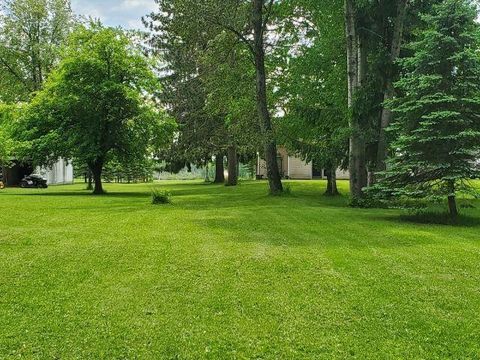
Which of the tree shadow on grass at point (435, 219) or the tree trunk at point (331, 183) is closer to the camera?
the tree shadow on grass at point (435, 219)

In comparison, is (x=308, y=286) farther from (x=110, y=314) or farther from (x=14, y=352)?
(x=14, y=352)

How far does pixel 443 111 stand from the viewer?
10820mm

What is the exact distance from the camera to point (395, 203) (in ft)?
43.1

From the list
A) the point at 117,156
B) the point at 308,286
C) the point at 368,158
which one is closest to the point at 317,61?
the point at 368,158

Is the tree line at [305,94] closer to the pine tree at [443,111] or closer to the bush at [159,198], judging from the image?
the pine tree at [443,111]

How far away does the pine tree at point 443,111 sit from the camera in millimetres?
10938

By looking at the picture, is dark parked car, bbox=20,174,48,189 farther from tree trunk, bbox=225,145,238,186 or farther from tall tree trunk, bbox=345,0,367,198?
tall tree trunk, bbox=345,0,367,198

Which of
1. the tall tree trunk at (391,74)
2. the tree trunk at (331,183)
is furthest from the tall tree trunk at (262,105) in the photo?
the tall tree trunk at (391,74)

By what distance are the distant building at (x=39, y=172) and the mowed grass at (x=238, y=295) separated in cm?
2460

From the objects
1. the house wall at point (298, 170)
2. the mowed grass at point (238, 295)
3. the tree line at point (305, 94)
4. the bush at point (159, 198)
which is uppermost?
the tree line at point (305, 94)

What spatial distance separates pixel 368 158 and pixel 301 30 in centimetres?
1073

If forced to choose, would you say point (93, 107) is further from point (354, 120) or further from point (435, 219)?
point (435, 219)

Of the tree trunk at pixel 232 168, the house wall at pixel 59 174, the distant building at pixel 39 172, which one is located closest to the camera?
the tree trunk at pixel 232 168

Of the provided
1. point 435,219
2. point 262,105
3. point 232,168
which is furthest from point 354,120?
point 232,168
